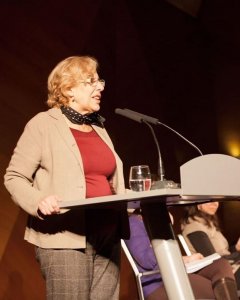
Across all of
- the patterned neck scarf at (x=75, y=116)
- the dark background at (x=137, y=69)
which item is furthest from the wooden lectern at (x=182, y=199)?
the dark background at (x=137, y=69)

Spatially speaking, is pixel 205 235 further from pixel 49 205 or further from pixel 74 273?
pixel 49 205

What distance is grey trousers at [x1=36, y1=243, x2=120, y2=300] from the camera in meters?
1.61

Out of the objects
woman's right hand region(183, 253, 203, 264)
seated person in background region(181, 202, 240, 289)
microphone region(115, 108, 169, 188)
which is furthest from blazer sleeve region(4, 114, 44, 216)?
seated person in background region(181, 202, 240, 289)

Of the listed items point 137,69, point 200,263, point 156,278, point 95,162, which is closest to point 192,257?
point 200,263

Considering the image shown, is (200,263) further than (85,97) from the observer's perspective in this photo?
Yes

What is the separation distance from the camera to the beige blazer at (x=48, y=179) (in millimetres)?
1627

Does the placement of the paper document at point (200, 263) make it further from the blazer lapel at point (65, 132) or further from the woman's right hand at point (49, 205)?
the woman's right hand at point (49, 205)

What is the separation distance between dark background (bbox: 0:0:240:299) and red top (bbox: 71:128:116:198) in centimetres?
177

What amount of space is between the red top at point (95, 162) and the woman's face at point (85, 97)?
97mm

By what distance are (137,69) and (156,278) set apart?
2.65m

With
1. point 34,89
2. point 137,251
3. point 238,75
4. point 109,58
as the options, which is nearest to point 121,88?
point 109,58

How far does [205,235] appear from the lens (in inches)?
139

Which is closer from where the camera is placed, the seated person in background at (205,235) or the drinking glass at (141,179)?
the drinking glass at (141,179)

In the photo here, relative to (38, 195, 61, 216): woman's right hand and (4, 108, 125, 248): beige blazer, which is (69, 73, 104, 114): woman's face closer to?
(4, 108, 125, 248): beige blazer
